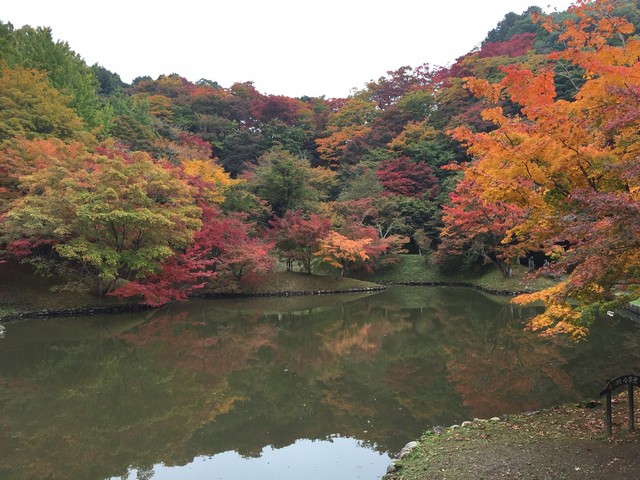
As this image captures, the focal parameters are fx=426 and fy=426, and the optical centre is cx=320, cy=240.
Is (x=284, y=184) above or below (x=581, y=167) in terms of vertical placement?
above

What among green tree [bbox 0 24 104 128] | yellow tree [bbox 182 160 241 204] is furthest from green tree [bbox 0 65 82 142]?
Result: yellow tree [bbox 182 160 241 204]

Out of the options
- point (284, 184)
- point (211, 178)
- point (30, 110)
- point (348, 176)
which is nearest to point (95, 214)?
point (30, 110)

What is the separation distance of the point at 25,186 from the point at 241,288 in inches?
397

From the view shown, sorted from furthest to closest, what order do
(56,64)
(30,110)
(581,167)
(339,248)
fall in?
(56,64) → (339,248) → (30,110) → (581,167)

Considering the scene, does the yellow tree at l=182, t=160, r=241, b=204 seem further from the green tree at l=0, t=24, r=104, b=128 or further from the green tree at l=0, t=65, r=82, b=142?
the green tree at l=0, t=24, r=104, b=128

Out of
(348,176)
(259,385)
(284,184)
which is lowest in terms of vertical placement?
(259,385)

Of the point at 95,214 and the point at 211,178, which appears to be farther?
the point at 211,178

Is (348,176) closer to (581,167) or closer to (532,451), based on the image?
(581,167)

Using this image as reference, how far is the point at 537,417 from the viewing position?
5.93 metres

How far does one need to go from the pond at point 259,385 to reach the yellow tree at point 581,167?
2727 millimetres

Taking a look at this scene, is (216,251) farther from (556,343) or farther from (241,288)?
(556,343)

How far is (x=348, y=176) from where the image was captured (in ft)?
111

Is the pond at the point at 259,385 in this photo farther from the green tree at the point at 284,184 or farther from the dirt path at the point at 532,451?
the green tree at the point at 284,184

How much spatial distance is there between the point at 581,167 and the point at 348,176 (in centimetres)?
2934
